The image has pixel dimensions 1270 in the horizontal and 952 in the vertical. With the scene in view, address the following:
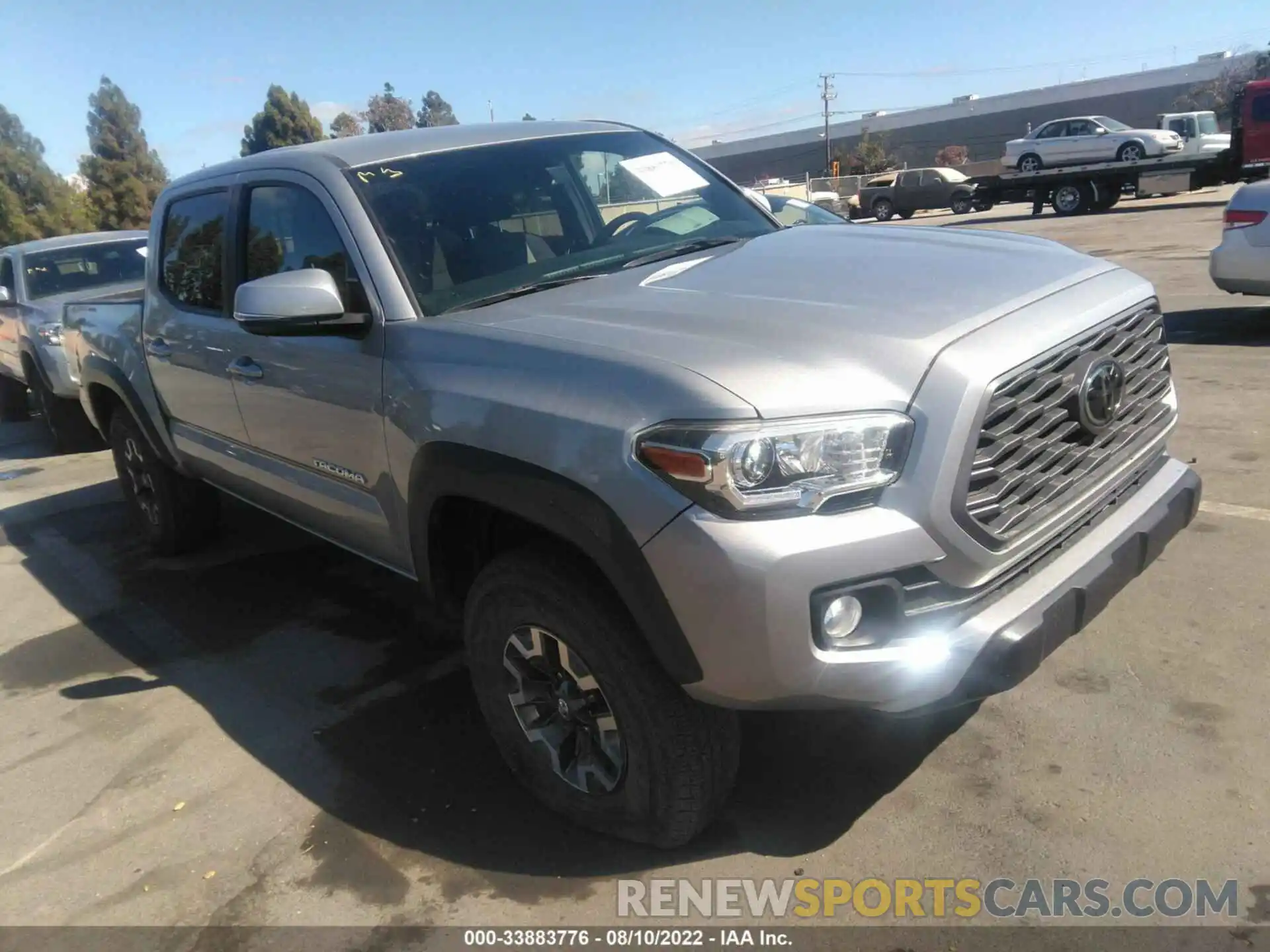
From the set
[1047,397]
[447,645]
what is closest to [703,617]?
[1047,397]

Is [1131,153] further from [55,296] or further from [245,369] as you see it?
[245,369]

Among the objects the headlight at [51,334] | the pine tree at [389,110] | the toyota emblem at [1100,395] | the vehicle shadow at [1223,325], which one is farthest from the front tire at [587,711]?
the pine tree at [389,110]

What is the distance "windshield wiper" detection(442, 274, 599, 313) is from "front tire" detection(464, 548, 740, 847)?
32.8 inches

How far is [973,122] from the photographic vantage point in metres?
68.2

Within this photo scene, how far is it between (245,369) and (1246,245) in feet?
24.5

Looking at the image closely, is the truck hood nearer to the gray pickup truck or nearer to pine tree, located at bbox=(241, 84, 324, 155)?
the gray pickup truck

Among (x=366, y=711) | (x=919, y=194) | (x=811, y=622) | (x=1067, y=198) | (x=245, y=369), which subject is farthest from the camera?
(x=919, y=194)

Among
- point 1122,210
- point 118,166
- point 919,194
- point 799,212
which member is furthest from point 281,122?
point 799,212

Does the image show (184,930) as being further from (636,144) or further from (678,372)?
(636,144)

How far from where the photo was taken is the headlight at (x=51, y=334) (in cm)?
852

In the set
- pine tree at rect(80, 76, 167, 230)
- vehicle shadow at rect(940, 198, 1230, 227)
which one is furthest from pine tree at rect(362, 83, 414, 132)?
vehicle shadow at rect(940, 198, 1230, 227)

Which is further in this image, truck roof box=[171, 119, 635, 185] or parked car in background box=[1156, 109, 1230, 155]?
parked car in background box=[1156, 109, 1230, 155]

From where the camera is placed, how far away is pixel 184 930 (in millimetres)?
2645

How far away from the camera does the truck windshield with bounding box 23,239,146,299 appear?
9508 mm
